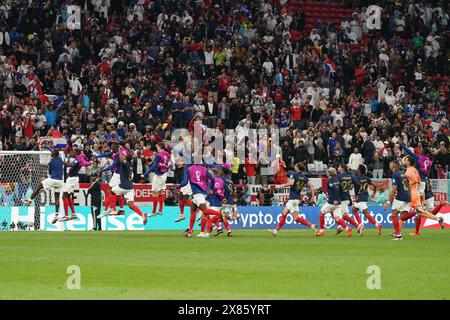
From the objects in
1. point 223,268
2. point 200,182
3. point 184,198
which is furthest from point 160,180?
point 223,268

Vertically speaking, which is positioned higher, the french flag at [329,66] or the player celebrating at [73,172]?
the french flag at [329,66]

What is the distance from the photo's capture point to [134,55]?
4566 centimetres

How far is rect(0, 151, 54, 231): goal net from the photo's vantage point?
3800 centimetres

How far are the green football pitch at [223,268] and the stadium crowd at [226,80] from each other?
11548 mm

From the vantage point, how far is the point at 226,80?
154ft

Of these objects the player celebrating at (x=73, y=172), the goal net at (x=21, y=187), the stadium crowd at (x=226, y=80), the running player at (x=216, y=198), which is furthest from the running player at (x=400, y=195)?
the goal net at (x=21, y=187)

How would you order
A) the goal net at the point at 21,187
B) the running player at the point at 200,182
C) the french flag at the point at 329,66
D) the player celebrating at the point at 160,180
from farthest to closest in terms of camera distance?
1. the french flag at the point at 329,66
2. the goal net at the point at 21,187
3. the player celebrating at the point at 160,180
4. the running player at the point at 200,182

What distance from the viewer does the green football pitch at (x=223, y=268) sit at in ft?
53.0

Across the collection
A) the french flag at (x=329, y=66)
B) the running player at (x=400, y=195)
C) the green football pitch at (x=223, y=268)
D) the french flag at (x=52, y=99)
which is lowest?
the green football pitch at (x=223, y=268)

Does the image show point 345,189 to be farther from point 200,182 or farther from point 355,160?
point 355,160

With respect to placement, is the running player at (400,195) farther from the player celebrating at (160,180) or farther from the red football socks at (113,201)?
the red football socks at (113,201)

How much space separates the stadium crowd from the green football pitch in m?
11.5

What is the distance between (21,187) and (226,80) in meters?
12.2

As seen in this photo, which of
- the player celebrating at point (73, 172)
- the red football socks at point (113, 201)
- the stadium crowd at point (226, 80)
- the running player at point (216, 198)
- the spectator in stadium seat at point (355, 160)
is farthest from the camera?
the spectator in stadium seat at point (355, 160)
